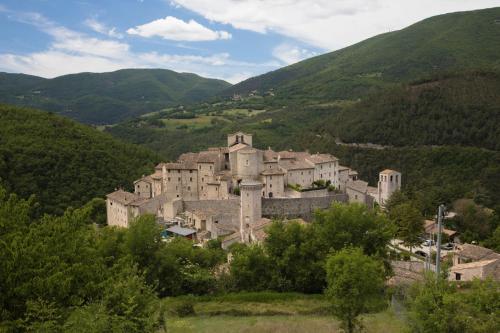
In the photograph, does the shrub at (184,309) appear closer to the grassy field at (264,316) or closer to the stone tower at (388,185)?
the grassy field at (264,316)

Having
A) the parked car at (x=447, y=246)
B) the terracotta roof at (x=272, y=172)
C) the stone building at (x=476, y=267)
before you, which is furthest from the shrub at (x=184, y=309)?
the parked car at (x=447, y=246)

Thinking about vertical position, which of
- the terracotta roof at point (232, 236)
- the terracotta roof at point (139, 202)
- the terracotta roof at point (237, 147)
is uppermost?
the terracotta roof at point (237, 147)

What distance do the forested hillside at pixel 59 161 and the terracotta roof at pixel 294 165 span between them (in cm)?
2698

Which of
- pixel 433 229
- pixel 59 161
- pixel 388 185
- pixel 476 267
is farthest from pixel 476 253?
pixel 59 161

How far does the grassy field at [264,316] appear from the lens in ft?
66.0

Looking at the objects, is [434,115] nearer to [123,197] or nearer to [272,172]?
[272,172]

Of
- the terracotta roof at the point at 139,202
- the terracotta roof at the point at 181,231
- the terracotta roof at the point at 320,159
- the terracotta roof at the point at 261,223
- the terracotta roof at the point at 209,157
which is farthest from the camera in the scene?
the terracotta roof at the point at 320,159

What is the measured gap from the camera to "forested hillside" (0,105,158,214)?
60469 mm

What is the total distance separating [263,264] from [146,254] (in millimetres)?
Result: 7104

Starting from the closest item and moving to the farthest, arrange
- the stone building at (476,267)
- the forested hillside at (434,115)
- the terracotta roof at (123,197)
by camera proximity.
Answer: the stone building at (476,267) < the terracotta roof at (123,197) < the forested hillside at (434,115)

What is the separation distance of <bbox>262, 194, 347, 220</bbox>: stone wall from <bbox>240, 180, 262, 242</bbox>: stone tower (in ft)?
7.25

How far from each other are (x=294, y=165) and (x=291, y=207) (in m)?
6.27

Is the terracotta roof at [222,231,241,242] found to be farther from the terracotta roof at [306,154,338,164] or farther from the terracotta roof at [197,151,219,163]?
the terracotta roof at [306,154,338,164]

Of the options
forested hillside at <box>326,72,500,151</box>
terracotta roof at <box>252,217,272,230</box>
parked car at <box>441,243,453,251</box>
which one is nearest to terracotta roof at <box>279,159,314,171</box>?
terracotta roof at <box>252,217,272,230</box>
